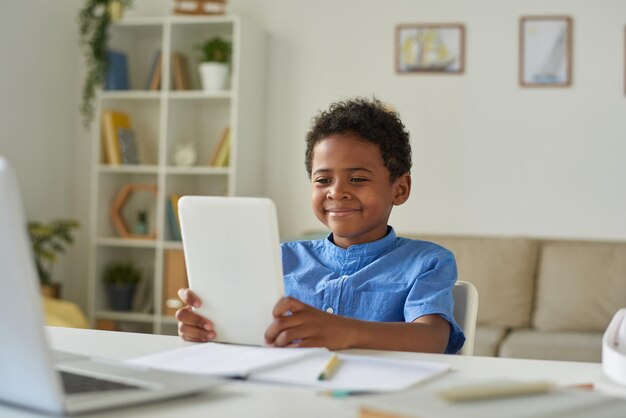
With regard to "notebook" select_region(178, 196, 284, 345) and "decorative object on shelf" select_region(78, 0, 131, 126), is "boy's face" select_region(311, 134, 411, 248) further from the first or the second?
"decorative object on shelf" select_region(78, 0, 131, 126)

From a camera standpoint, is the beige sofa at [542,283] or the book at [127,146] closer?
the beige sofa at [542,283]

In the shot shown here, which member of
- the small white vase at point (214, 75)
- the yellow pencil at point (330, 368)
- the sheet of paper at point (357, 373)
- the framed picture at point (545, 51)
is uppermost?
the framed picture at point (545, 51)

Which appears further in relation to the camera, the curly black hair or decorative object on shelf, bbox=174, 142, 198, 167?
decorative object on shelf, bbox=174, 142, 198, 167

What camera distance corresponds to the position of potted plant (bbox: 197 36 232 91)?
4.16m

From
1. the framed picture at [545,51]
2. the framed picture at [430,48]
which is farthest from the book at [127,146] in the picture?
the framed picture at [545,51]

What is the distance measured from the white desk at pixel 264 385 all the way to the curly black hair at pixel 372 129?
0.56m

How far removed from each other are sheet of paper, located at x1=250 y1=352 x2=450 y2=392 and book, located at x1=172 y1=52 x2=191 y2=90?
10.8ft

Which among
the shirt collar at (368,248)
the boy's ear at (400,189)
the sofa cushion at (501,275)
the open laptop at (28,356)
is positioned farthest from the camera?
the sofa cushion at (501,275)

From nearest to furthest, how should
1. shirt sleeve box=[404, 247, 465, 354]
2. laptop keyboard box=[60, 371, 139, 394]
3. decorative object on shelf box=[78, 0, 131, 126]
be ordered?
laptop keyboard box=[60, 371, 139, 394]
shirt sleeve box=[404, 247, 465, 354]
decorative object on shelf box=[78, 0, 131, 126]

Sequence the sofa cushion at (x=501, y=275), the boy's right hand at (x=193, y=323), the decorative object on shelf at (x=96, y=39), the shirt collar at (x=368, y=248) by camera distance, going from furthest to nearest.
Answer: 1. the decorative object on shelf at (x=96, y=39)
2. the sofa cushion at (x=501, y=275)
3. the shirt collar at (x=368, y=248)
4. the boy's right hand at (x=193, y=323)

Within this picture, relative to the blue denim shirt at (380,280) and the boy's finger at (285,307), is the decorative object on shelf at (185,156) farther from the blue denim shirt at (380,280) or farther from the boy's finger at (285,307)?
the boy's finger at (285,307)

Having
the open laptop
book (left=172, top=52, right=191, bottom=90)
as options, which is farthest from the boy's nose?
book (left=172, top=52, right=191, bottom=90)

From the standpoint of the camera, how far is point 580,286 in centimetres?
369

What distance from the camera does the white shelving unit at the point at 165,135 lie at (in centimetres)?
417
